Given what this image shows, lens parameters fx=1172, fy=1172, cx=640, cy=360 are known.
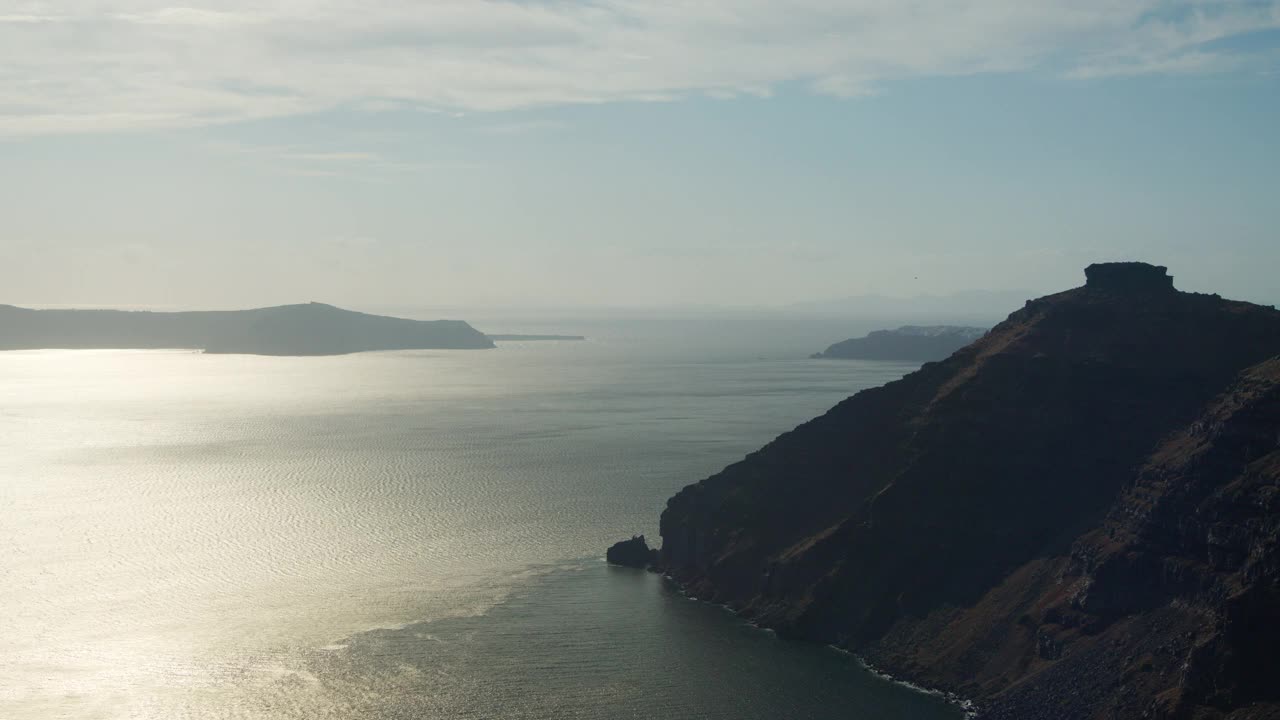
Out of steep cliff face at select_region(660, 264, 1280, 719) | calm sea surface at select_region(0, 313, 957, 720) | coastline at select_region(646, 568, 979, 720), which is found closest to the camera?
steep cliff face at select_region(660, 264, 1280, 719)

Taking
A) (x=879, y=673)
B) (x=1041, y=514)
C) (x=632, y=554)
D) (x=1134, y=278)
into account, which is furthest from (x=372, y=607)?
(x=1134, y=278)

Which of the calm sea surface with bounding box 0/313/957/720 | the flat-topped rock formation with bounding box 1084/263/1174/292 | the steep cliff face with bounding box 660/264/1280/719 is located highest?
the flat-topped rock formation with bounding box 1084/263/1174/292

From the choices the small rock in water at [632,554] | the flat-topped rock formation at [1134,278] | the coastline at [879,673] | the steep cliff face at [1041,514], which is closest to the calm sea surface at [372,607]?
the coastline at [879,673]

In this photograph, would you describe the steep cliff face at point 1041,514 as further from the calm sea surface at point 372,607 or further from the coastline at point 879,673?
the calm sea surface at point 372,607

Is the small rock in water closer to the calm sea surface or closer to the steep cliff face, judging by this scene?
the steep cliff face

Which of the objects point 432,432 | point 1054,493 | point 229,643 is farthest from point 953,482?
point 432,432

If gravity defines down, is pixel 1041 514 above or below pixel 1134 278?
below

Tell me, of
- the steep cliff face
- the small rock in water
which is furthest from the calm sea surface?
the steep cliff face

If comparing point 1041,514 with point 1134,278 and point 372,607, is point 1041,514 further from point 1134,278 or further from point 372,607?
point 372,607
